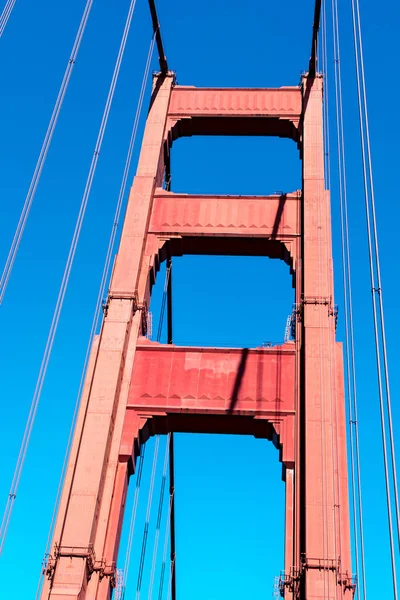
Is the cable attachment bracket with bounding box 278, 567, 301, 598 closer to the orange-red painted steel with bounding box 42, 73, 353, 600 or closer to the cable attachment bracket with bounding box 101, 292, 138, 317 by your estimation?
the orange-red painted steel with bounding box 42, 73, 353, 600

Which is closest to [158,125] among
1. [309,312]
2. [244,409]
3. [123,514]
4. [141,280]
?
[141,280]

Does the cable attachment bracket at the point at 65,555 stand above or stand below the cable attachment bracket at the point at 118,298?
below

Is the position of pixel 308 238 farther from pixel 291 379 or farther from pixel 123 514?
pixel 123 514

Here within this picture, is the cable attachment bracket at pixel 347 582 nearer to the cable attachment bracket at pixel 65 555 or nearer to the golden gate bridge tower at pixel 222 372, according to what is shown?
the golden gate bridge tower at pixel 222 372

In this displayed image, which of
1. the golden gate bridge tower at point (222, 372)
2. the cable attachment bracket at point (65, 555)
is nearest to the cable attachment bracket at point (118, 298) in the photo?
the golden gate bridge tower at point (222, 372)

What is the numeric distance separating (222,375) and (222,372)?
100mm

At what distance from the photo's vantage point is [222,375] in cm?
2094

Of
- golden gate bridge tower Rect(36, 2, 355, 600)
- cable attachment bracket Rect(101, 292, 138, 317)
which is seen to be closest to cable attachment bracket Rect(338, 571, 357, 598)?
golden gate bridge tower Rect(36, 2, 355, 600)

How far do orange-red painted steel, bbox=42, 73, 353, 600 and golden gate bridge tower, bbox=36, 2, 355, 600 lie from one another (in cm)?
4

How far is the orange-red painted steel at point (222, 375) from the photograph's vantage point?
57.8 feet

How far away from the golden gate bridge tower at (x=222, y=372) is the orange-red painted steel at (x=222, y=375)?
0.04 meters

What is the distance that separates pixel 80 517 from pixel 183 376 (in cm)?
506

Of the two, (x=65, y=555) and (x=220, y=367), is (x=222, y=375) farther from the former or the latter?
(x=65, y=555)

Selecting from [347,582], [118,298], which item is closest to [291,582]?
[347,582]
